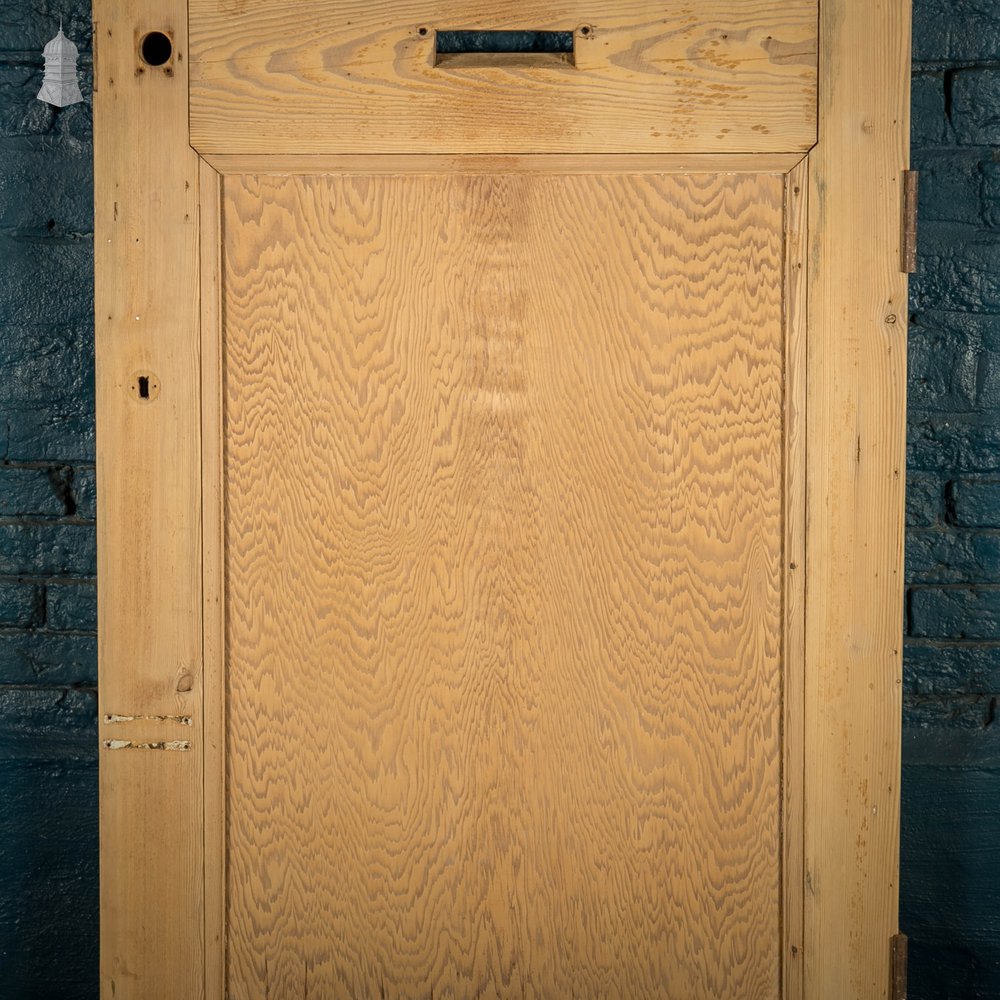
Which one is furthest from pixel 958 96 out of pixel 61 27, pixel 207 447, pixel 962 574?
pixel 61 27

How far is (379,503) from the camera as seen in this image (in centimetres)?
91

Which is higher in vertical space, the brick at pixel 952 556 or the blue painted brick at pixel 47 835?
the brick at pixel 952 556

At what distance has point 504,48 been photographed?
912mm

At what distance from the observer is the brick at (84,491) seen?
1.09m

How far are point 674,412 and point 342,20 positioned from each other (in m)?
0.53

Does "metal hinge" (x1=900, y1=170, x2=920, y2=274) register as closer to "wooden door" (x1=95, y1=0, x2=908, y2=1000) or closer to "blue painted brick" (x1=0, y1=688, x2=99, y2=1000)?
"wooden door" (x1=95, y1=0, x2=908, y2=1000)

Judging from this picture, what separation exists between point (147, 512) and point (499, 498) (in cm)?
37

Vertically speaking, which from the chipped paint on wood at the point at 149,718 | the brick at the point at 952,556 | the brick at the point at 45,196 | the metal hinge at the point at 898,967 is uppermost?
the brick at the point at 45,196

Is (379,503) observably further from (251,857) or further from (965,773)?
(965,773)

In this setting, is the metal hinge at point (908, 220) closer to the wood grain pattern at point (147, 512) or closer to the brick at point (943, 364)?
the brick at point (943, 364)

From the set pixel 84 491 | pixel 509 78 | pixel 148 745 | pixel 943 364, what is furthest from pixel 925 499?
pixel 84 491

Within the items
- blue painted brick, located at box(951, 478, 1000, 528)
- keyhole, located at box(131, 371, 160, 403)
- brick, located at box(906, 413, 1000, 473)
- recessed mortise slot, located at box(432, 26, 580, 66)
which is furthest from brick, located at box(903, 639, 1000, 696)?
keyhole, located at box(131, 371, 160, 403)

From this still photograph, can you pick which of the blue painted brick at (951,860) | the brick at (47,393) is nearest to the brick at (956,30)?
the blue painted brick at (951,860)

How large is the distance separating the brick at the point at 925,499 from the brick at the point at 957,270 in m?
0.21
